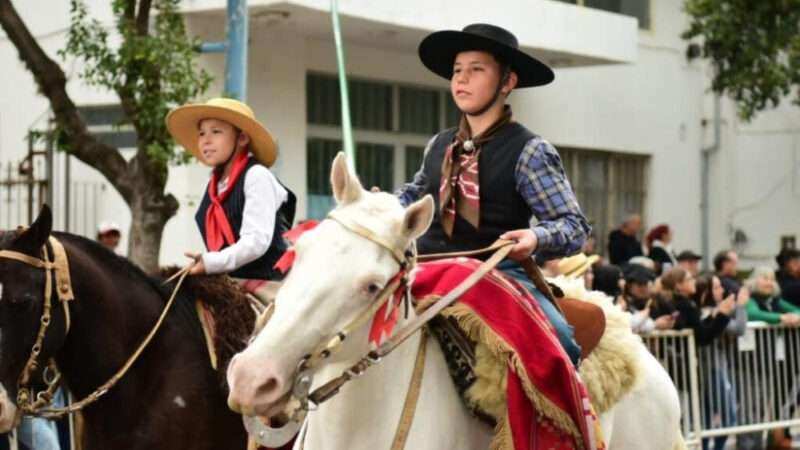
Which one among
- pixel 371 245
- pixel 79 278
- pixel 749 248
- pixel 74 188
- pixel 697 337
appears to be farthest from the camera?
pixel 749 248

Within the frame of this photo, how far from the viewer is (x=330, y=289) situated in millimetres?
4680

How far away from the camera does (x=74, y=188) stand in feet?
57.4

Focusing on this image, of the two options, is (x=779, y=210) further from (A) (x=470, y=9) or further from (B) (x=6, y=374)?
(B) (x=6, y=374)

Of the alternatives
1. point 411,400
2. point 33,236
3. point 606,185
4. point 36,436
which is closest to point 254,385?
point 411,400

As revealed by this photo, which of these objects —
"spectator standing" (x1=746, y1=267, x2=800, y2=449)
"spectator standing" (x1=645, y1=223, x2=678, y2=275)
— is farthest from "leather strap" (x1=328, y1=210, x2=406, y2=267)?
"spectator standing" (x1=645, y1=223, x2=678, y2=275)

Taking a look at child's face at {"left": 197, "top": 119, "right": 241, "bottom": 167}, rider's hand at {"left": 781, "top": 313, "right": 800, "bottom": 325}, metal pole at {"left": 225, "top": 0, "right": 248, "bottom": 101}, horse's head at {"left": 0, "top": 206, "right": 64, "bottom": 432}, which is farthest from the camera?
rider's hand at {"left": 781, "top": 313, "right": 800, "bottom": 325}

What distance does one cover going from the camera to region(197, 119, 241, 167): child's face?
7516 millimetres

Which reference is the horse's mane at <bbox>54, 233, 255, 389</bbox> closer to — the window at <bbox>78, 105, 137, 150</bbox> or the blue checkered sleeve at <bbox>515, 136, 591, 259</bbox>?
the blue checkered sleeve at <bbox>515, 136, 591, 259</bbox>

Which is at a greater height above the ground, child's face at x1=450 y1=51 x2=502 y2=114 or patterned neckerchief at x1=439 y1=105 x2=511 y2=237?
child's face at x1=450 y1=51 x2=502 y2=114

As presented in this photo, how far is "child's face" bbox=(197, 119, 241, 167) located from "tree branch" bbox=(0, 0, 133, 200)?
A: 492 centimetres

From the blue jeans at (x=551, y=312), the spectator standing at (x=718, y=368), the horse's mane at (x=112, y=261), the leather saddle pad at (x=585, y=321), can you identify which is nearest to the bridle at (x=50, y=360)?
the horse's mane at (x=112, y=261)

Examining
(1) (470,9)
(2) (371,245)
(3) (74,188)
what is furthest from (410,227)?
(1) (470,9)

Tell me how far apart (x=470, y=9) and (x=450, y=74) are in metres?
13.4

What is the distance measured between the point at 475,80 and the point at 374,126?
564 inches
